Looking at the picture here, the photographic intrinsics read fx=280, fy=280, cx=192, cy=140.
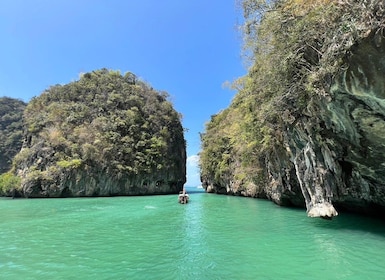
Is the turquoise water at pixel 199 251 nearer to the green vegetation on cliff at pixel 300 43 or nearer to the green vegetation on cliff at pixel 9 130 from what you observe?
the green vegetation on cliff at pixel 300 43

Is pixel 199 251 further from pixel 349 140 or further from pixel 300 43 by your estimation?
pixel 300 43

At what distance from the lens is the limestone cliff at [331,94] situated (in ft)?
19.8

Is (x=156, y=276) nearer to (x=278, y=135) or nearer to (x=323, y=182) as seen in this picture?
(x=323, y=182)

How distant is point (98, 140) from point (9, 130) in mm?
29159

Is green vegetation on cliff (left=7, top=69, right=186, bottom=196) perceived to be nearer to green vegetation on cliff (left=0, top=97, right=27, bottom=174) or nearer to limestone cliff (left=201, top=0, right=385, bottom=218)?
green vegetation on cliff (left=0, top=97, right=27, bottom=174)

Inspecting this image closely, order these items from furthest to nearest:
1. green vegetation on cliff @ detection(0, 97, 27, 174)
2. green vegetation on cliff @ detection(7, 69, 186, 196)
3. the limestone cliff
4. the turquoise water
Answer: green vegetation on cliff @ detection(0, 97, 27, 174) → green vegetation on cliff @ detection(7, 69, 186, 196) → the limestone cliff → the turquoise water

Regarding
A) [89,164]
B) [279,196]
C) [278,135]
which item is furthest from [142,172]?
[278,135]

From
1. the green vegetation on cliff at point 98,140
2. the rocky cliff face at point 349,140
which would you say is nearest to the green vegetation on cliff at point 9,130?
the green vegetation on cliff at point 98,140

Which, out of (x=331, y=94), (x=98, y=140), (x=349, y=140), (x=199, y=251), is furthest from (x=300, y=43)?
(x=98, y=140)

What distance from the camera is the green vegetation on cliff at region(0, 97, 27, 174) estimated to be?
164ft

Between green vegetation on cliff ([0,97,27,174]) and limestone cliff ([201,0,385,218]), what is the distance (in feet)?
168

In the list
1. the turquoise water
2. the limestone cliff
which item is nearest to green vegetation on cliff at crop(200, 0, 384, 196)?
the limestone cliff

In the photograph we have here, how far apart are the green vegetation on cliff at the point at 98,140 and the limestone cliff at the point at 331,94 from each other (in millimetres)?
27983

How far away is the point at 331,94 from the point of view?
7.43m
